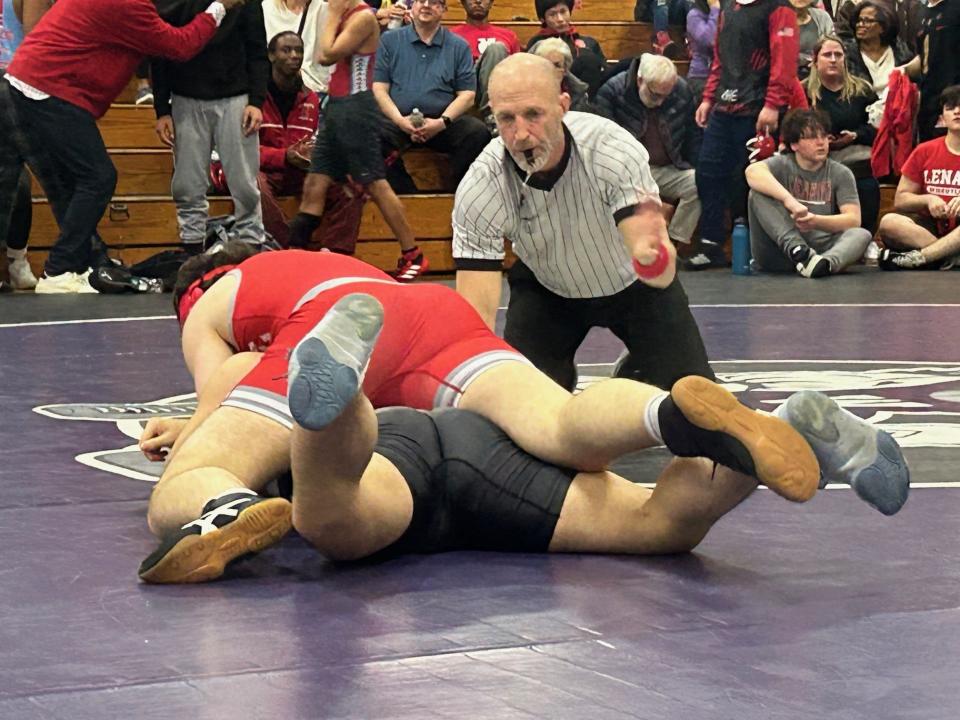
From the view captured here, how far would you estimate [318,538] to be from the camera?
10.7 ft

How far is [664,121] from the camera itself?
10883mm

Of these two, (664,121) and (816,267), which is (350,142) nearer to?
(664,121)

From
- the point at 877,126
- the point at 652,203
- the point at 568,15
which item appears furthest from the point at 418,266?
the point at 652,203

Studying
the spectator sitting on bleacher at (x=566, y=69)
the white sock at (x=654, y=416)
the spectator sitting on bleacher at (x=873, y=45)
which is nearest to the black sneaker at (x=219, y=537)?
the white sock at (x=654, y=416)

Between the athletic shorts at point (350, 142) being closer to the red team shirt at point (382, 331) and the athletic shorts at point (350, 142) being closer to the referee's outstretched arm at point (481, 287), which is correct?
the referee's outstretched arm at point (481, 287)

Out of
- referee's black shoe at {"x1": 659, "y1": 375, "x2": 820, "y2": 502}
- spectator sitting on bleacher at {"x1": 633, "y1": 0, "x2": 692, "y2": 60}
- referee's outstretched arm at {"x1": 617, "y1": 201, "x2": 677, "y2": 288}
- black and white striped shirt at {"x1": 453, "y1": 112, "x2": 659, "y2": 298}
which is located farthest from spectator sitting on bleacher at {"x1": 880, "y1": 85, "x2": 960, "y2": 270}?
referee's black shoe at {"x1": 659, "y1": 375, "x2": 820, "y2": 502}

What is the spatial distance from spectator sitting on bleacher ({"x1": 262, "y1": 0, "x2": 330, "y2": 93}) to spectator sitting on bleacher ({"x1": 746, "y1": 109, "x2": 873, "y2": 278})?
2597 mm

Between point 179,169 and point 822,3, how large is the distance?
5.28 m

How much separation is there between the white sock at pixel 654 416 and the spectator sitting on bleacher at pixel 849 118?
8.19 m

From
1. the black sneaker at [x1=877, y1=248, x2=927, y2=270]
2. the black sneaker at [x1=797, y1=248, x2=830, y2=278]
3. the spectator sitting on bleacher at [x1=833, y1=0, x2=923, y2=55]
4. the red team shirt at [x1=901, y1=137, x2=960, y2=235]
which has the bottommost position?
the black sneaker at [x1=877, y1=248, x2=927, y2=270]

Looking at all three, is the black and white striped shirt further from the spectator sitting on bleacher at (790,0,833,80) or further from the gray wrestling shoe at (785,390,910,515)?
the spectator sitting on bleacher at (790,0,833,80)

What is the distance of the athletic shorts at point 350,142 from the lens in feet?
31.9

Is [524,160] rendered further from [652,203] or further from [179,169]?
[179,169]

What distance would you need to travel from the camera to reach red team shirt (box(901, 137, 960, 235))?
34.7 feet
